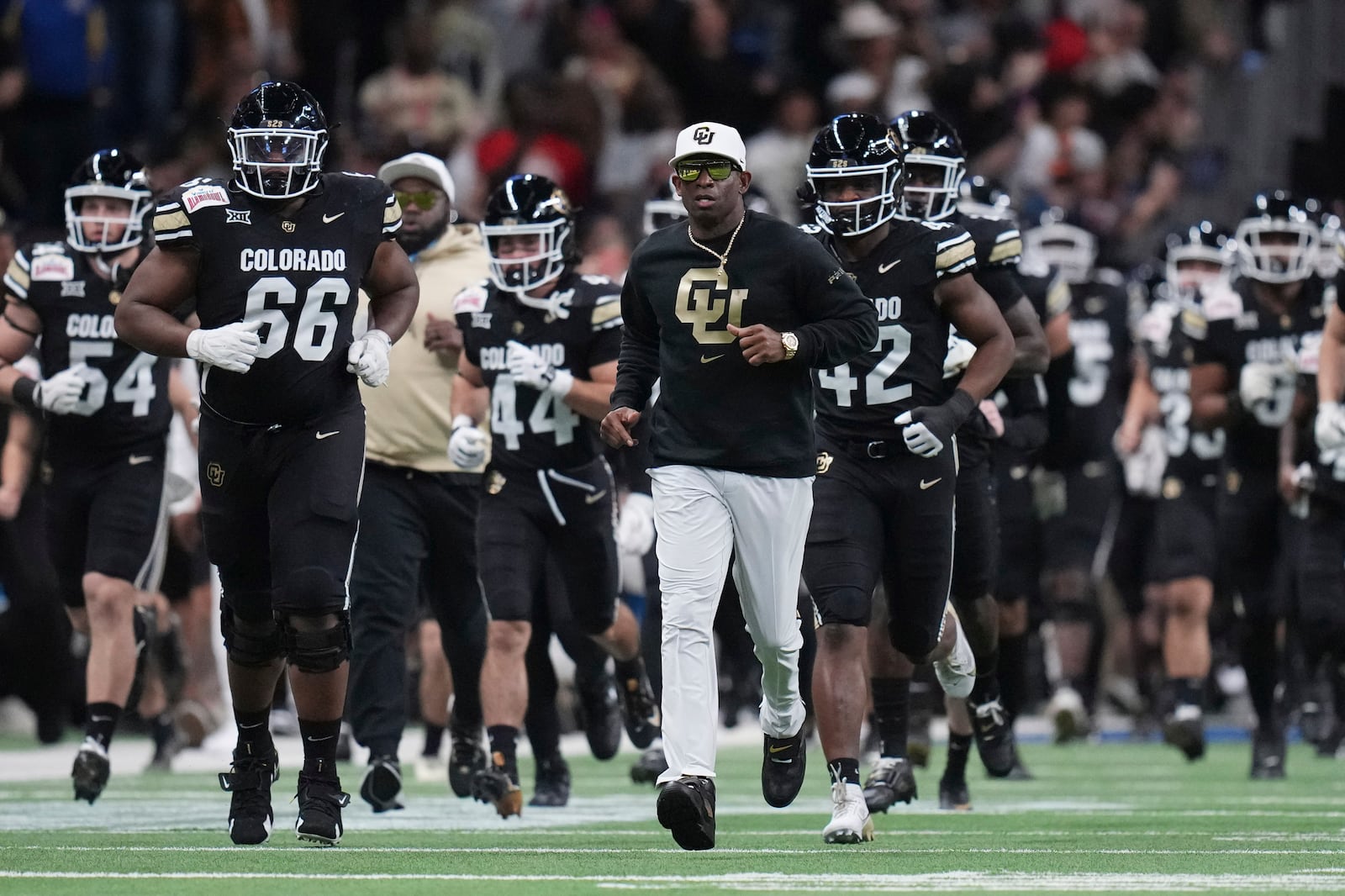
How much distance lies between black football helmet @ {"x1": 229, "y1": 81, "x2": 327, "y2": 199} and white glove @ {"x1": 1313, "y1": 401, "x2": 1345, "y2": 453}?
179 inches

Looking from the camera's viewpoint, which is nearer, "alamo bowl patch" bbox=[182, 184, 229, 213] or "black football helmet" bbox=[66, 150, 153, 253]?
"alamo bowl patch" bbox=[182, 184, 229, 213]

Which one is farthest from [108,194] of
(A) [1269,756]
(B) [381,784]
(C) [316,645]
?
(A) [1269,756]

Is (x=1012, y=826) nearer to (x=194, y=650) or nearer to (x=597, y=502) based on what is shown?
(x=597, y=502)

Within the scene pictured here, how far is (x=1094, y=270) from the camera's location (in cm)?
1509

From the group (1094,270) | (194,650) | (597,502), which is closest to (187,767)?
(194,650)

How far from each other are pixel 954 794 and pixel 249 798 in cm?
295

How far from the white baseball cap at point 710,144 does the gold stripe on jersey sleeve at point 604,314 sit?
2.16 metres

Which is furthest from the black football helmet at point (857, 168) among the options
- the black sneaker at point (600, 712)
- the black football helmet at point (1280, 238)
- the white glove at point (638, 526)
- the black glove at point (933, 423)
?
the black football helmet at point (1280, 238)

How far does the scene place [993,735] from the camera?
32.6 feet

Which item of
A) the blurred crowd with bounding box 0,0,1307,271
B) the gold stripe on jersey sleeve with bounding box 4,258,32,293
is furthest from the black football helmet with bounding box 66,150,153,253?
the blurred crowd with bounding box 0,0,1307,271

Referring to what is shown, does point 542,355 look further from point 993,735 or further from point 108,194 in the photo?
point 993,735

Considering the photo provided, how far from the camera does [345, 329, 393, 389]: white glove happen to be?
7559 mm

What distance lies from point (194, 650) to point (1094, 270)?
562 centimetres

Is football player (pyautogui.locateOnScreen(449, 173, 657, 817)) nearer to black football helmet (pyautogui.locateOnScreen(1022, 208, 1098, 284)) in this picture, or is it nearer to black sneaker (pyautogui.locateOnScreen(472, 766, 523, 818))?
black sneaker (pyautogui.locateOnScreen(472, 766, 523, 818))
